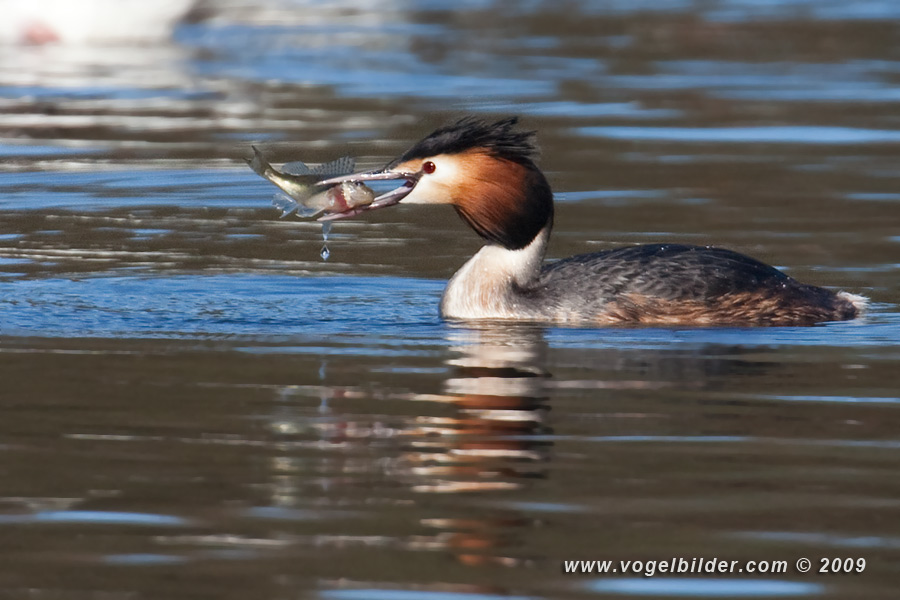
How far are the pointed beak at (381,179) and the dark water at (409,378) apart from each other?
57 cm

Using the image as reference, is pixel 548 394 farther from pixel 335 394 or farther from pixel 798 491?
pixel 798 491

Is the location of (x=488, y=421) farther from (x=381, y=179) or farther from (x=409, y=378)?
(x=381, y=179)

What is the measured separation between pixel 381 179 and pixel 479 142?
590mm

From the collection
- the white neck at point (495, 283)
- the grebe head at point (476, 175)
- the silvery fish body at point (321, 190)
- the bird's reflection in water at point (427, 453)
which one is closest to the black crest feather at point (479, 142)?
the grebe head at point (476, 175)

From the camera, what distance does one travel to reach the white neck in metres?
9.77

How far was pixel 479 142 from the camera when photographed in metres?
9.55

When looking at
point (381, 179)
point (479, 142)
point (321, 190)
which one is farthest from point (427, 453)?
point (479, 142)

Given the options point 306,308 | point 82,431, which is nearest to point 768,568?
point 82,431

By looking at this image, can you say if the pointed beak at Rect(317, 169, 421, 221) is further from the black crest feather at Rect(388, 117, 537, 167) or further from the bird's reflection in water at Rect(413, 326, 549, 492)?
the bird's reflection in water at Rect(413, 326, 549, 492)

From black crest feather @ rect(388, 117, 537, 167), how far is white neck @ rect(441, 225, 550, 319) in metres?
0.50

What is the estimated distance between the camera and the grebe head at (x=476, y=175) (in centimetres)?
945

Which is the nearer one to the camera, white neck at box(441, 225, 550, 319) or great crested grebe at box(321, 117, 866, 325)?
great crested grebe at box(321, 117, 866, 325)

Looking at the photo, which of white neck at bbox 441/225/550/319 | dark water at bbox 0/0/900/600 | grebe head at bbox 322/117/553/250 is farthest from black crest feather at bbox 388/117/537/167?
dark water at bbox 0/0/900/600

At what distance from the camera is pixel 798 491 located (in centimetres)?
639
